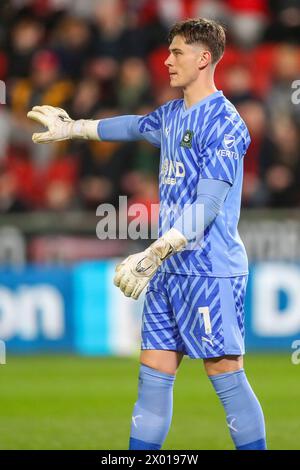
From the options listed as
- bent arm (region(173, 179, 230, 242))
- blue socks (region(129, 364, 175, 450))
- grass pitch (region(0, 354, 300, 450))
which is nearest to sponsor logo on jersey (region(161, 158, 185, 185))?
bent arm (region(173, 179, 230, 242))

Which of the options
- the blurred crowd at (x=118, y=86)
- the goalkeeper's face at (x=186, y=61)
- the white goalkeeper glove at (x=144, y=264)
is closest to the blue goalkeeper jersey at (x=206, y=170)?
the goalkeeper's face at (x=186, y=61)

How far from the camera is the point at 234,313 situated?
531cm

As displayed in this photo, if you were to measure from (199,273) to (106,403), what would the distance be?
3606mm

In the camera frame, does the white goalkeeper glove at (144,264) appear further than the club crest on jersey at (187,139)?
No

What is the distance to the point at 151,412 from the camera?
17.4ft

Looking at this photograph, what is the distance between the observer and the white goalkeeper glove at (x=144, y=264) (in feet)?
16.5

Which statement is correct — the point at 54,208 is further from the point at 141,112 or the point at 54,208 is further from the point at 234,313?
the point at 234,313

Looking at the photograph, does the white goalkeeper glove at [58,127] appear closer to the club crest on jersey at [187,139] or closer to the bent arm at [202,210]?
the club crest on jersey at [187,139]

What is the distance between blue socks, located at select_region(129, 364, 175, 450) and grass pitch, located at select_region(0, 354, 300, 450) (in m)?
1.31

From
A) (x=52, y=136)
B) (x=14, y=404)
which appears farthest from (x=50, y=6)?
(x=52, y=136)

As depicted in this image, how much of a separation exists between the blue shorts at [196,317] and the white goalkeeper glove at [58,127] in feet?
2.85

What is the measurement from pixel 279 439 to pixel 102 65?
277 inches

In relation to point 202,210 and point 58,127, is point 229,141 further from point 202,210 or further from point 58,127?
point 58,127

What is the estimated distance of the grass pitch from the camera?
6.96 metres
